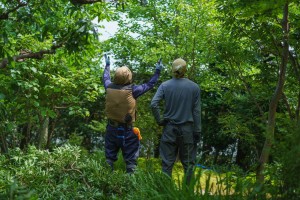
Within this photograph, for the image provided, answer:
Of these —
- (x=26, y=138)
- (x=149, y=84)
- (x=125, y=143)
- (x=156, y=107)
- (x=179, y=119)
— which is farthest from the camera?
(x=26, y=138)

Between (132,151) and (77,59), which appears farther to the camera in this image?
(132,151)

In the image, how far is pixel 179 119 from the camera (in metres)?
5.63

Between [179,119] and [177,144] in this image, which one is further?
[177,144]

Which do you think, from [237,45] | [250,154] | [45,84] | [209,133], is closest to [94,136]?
[209,133]

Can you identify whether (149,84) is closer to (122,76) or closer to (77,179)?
(122,76)

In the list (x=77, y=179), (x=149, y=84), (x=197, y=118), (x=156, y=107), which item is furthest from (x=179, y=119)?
(x=77, y=179)

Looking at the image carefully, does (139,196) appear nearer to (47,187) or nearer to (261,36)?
(47,187)

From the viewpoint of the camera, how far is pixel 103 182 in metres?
5.52

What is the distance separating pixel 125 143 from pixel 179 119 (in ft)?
3.90

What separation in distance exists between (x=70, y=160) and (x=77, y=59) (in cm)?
176

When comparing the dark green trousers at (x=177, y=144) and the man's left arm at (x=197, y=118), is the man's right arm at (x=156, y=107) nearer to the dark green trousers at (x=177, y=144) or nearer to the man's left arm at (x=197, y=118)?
the dark green trousers at (x=177, y=144)

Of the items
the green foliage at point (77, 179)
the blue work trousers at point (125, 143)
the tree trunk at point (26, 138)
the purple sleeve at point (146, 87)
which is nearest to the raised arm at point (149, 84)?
the purple sleeve at point (146, 87)

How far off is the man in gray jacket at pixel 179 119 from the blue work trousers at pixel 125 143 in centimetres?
79

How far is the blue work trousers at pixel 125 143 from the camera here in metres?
6.36
